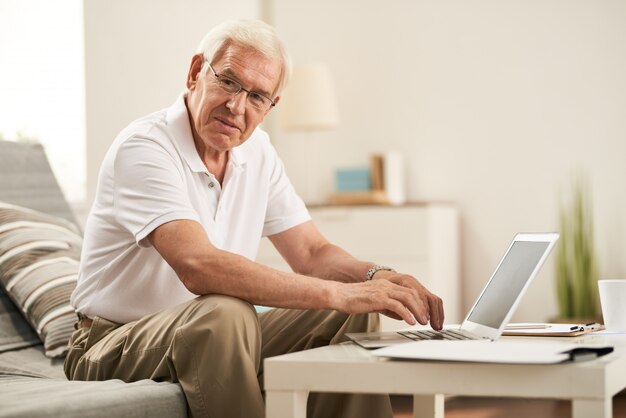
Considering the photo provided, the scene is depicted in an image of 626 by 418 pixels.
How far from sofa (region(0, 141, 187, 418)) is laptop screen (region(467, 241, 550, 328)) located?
0.63 meters

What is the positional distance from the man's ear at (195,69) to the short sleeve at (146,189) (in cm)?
24

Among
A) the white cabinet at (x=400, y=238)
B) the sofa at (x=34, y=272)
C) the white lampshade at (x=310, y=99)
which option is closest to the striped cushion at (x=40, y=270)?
the sofa at (x=34, y=272)

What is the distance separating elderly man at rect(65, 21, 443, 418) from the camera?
5.27 feet

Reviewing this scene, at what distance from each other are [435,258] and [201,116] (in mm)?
2451

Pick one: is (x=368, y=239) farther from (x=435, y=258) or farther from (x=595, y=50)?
(x=595, y=50)

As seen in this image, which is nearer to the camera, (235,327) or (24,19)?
(235,327)

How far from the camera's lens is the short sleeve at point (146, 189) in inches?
70.7

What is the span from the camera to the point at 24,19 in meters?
4.12

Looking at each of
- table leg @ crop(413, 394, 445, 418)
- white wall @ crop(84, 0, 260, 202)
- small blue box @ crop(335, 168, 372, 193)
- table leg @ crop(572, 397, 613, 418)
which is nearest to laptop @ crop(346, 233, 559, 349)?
table leg @ crop(413, 394, 445, 418)

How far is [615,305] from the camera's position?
186cm

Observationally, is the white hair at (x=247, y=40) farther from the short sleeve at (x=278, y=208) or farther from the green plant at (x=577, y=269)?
the green plant at (x=577, y=269)

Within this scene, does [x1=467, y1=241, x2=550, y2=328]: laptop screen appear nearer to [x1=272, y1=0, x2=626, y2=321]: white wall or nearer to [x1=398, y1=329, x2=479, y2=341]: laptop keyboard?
[x1=398, y1=329, x2=479, y2=341]: laptop keyboard

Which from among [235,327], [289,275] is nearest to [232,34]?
[289,275]

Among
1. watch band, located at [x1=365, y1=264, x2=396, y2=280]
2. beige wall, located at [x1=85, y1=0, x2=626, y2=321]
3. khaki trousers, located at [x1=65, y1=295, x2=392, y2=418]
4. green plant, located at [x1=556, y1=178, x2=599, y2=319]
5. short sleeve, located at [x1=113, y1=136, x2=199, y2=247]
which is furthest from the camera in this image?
beige wall, located at [x1=85, y1=0, x2=626, y2=321]
